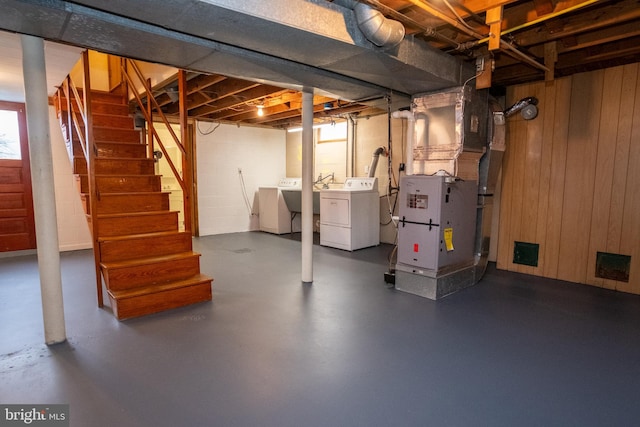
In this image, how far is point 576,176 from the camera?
3.80 metres

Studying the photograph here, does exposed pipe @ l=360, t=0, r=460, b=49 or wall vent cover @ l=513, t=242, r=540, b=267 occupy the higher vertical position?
exposed pipe @ l=360, t=0, r=460, b=49

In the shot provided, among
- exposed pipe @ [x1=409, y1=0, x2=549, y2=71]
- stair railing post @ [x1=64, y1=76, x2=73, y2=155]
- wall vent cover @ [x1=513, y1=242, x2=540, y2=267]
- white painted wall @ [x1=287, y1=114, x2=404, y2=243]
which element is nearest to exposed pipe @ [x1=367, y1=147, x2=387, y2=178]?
white painted wall @ [x1=287, y1=114, x2=404, y2=243]

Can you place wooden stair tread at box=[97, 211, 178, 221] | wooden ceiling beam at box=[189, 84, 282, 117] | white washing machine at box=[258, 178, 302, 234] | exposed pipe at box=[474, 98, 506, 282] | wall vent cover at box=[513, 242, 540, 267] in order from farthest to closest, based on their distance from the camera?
1. white washing machine at box=[258, 178, 302, 234]
2. wooden ceiling beam at box=[189, 84, 282, 117]
3. wall vent cover at box=[513, 242, 540, 267]
4. exposed pipe at box=[474, 98, 506, 282]
5. wooden stair tread at box=[97, 211, 178, 221]

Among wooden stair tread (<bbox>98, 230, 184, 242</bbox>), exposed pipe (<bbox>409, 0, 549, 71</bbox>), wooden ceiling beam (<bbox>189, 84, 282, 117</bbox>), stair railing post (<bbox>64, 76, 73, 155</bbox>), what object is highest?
wooden ceiling beam (<bbox>189, 84, 282, 117</bbox>)

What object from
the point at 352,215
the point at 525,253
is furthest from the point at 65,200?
the point at 525,253

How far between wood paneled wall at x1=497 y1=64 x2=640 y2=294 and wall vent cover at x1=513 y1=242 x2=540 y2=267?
5 centimetres

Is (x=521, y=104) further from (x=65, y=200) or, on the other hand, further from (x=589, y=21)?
(x=65, y=200)

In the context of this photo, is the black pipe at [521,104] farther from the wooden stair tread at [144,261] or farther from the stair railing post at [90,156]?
the stair railing post at [90,156]

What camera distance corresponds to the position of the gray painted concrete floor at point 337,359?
1.75m

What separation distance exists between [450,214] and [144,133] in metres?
5.22

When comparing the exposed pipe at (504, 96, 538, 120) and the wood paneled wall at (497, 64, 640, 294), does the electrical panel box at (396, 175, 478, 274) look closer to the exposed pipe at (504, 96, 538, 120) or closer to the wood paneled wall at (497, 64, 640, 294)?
the wood paneled wall at (497, 64, 640, 294)

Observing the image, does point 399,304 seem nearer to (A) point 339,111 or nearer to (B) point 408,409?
(B) point 408,409

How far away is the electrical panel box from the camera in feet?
10.8

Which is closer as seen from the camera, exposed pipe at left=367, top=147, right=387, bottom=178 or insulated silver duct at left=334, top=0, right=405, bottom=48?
insulated silver duct at left=334, top=0, right=405, bottom=48
